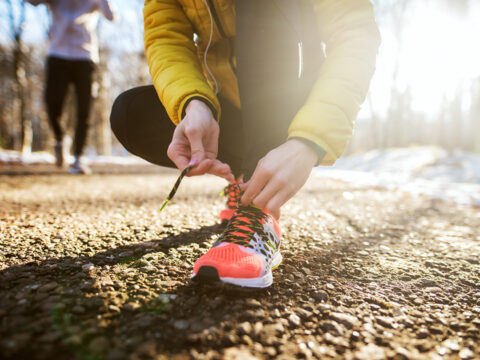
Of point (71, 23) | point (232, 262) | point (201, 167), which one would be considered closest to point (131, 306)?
point (232, 262)

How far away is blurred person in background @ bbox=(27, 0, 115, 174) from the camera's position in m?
2.96

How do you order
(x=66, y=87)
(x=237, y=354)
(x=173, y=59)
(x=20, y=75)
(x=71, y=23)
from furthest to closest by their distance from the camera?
1. (x=20, y=75)
2. (x=66, y=87)
3. (x=71, y=23)
4. (x=173, y=59)
5. (x=237, y=354)

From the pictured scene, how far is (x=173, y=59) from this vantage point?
109 cm

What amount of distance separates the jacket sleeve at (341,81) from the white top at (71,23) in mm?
3027

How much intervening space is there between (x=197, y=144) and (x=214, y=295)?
1.42 feet

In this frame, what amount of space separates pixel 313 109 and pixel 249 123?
0.34 meters

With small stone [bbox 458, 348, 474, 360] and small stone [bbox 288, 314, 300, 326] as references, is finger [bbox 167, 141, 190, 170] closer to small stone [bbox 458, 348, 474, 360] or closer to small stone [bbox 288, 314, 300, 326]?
small stone [bbox 288, 314, 300, 326]

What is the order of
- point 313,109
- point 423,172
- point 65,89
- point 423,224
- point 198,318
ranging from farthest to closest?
point 423,172, point 65,89, point 423,224, point 313,109, point 198,318

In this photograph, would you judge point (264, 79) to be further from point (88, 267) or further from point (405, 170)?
point (405, 170)

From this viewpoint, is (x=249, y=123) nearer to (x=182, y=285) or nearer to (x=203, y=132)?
(x=203, y=132)

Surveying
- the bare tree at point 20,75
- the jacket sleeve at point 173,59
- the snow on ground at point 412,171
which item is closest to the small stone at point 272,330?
the jacket sleeve at point 173,59

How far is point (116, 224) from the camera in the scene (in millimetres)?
1397

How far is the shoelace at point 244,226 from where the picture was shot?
89 centimetres

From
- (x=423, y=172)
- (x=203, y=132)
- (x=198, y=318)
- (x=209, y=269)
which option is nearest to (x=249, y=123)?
(x=203, y=132)
